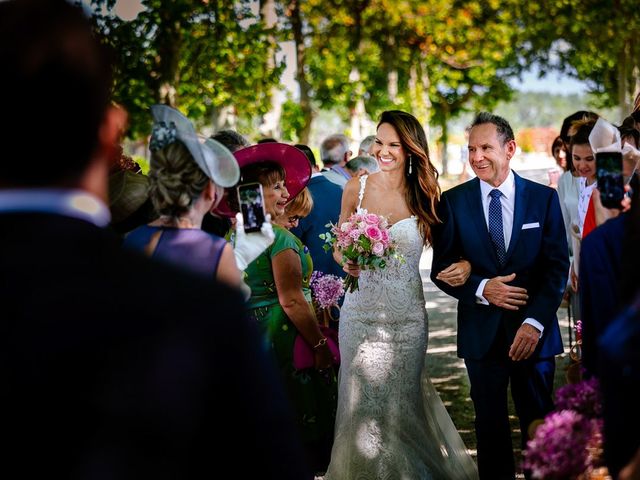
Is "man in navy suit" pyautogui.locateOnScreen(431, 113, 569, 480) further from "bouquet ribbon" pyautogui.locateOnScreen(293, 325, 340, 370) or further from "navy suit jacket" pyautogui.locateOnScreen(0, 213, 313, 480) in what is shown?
"navy suit jacket" pyautogui.locateOnScreen(0, 213, 313, 480)

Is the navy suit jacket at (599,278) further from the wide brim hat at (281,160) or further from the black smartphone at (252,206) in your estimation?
the wide brim hat at (281,160)

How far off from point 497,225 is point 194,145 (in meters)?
2.59

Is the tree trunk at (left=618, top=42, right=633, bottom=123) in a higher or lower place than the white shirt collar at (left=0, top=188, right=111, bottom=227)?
higher

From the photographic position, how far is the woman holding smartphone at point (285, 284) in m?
5.31

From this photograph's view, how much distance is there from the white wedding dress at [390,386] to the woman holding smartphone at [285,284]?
0.87 feet

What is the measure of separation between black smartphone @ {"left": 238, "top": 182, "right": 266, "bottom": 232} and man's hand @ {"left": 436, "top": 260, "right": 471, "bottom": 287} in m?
1.70

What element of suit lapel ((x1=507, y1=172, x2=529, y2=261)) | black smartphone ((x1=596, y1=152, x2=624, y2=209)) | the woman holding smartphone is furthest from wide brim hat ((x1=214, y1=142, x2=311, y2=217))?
black smartphone ((x1=596, y1=152, x2=624, y2=209))

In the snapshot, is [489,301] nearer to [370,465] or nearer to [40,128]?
[370,465]

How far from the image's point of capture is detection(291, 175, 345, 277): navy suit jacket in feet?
27.4

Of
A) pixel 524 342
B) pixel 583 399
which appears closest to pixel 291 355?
pixel 524 342

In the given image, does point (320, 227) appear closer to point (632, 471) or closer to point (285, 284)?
point (285, 284)

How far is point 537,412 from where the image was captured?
539 cm

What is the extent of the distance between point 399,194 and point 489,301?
115 cm

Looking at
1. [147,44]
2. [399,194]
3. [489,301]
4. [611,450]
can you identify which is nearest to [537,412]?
[489,301]
